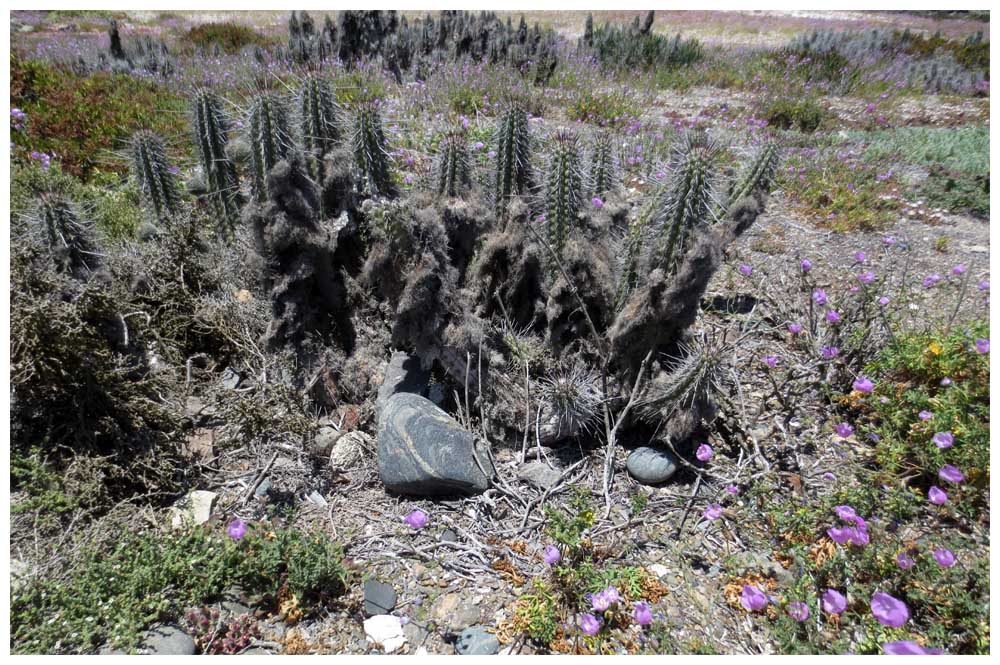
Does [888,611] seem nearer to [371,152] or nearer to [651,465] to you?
[651,465]

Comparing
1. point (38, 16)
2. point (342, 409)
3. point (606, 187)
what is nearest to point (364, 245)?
point (342, 409)

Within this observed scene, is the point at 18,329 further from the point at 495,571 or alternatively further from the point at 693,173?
the point at 693,173

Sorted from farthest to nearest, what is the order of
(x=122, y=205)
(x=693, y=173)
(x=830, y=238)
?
(x=830, y=238) < (x=122, y=205) < (x=693, y=173)

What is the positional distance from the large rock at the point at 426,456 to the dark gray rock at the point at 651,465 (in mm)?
730

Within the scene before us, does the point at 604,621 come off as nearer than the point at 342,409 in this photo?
Yes

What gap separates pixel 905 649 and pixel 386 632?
70.8 inches

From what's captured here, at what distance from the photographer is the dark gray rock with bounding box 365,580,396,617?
7.17ft


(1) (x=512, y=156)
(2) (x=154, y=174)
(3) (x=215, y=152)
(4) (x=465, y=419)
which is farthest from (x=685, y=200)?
(2) (x=154, y=174)

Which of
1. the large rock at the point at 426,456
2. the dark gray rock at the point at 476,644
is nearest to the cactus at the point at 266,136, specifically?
the large rock at the point at 426,456

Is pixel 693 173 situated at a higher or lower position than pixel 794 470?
higher

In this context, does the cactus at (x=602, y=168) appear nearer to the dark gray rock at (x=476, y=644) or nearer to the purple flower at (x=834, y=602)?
the purple flower at (x=834, y=602)

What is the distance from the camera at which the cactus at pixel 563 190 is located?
2.74 metres

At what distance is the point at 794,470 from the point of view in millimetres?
2785

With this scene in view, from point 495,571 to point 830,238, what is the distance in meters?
4.61
